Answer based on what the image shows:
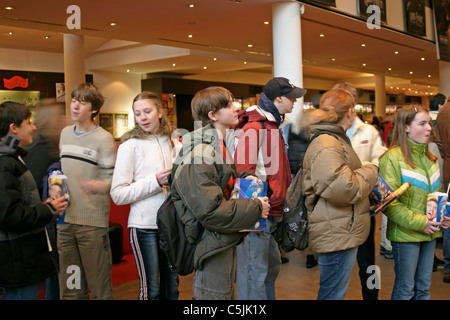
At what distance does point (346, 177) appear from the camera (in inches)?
103

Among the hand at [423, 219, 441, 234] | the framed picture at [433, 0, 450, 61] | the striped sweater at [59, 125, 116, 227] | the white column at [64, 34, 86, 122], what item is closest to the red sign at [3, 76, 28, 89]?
the white column at [64, 34, 86, 122]

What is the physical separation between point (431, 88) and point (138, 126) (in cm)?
2922

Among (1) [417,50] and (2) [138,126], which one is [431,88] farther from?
(2) [138,126]

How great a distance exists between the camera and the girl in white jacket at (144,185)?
2.80m

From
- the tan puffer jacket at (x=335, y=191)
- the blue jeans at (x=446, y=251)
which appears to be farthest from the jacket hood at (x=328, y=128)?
the blue jeans at (x=446, y=251)

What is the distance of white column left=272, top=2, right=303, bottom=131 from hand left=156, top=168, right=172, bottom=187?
15.1 feet

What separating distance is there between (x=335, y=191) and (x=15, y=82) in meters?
13.4

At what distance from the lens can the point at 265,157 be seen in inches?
121

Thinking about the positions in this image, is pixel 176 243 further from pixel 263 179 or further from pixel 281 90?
pixel 281 90

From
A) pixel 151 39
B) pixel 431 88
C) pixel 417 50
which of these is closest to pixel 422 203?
pixel 151 39

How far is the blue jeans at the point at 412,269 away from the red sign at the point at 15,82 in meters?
13.2

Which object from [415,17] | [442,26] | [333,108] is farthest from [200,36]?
[333,108]

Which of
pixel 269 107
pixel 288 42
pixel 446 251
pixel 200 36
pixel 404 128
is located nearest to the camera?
pixel 404 128
